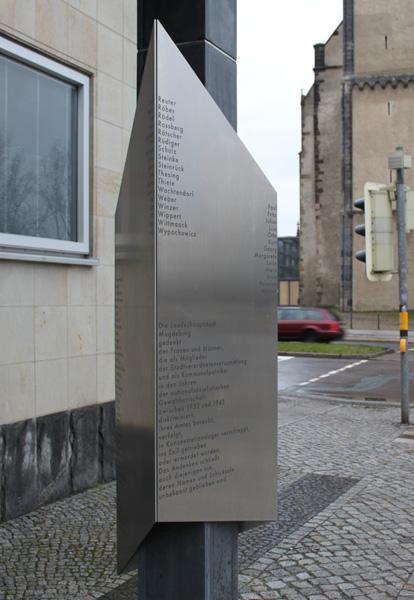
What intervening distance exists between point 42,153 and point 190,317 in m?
3.90

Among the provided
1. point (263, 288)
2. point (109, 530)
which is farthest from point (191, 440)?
point (109, 530)

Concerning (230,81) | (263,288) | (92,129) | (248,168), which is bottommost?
(263,288)

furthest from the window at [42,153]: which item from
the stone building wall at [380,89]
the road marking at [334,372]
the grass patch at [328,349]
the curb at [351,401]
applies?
the stone building wall at [380,89]

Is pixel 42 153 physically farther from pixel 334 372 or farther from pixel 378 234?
pixel 334 372

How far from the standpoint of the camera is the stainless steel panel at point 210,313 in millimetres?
2945

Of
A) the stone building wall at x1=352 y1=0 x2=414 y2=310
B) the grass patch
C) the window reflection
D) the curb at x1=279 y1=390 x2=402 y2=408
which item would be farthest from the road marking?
the stone building wall at x1=352 y1=0 x2=414 y2=310

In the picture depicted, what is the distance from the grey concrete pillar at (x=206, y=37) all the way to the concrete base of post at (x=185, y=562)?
1.97m

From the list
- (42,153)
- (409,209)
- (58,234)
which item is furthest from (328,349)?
→ (42,153)

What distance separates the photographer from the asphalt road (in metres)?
14.2

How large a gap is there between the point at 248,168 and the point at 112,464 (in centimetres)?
433

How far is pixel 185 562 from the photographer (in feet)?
10.4

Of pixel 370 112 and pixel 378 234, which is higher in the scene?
pixel 370 112

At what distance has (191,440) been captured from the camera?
9.92ft

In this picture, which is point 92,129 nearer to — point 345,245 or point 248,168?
point 248,168
